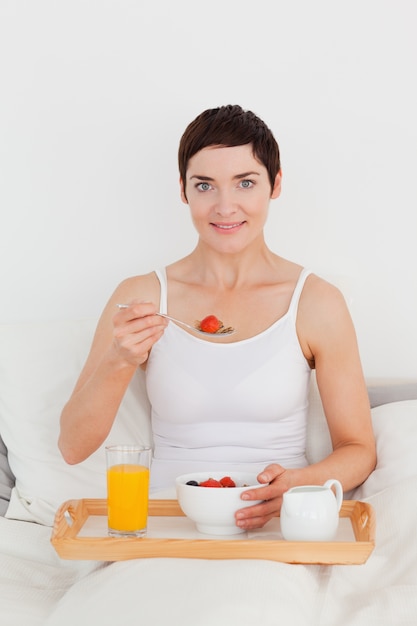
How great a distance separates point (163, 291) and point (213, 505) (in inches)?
26.0

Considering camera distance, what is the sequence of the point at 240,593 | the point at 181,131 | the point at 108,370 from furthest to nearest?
the point at 181,131
the point at 108,370
the point at 240,593

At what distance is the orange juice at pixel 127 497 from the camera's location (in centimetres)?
153

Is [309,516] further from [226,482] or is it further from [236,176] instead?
[236,176]

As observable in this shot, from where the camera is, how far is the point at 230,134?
1978mm

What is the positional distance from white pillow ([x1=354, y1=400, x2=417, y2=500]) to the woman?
0.09ft

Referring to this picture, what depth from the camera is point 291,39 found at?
8.03 feet

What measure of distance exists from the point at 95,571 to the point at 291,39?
1522 millimetres

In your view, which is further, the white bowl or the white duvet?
the white bowl

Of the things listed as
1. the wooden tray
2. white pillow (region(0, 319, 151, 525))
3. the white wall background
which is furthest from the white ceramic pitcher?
the white wall background

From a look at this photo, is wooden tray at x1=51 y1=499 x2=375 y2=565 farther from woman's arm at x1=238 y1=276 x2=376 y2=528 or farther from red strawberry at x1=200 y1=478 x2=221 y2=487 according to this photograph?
woman's arm at x1=238 y1=276 x2=376 y2=528

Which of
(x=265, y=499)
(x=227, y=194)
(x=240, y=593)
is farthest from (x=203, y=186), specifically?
(x=240, y=593)

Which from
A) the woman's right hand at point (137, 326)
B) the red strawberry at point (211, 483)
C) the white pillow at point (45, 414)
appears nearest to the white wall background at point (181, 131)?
the white pillow at point (45, 414)

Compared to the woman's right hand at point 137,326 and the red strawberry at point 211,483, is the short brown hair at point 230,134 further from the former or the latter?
the red strawberry at point 211,483

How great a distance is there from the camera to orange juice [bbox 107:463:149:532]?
1.53m
